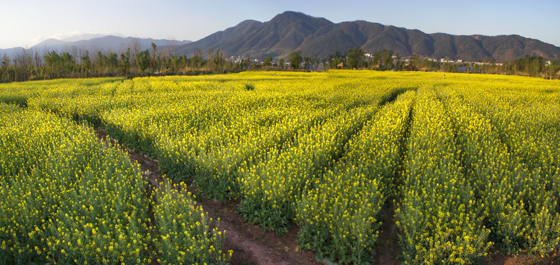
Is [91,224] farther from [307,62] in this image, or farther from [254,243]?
[307,62]

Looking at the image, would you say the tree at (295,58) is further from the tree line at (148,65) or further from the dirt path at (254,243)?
the dirt path at (254,243)

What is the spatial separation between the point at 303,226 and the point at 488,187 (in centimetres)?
332

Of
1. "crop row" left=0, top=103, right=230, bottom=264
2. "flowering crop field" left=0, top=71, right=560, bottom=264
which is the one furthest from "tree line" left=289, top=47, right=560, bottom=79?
"crop row" left=0, top=103, right=230, bottom=264

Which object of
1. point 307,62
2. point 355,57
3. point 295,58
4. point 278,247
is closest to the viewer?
point 278,247

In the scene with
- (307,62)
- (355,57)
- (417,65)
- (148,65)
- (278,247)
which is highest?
(355,57)

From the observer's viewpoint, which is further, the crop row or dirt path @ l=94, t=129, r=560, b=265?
dirt path @ l=94, t=129, r=560, b=265

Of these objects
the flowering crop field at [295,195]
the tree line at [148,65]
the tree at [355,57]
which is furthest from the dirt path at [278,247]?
the tree at [355,57]

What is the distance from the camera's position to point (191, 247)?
10.1 feet

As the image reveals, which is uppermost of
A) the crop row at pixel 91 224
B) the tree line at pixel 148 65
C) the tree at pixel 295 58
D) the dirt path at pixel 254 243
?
the tree at pixel 295 58

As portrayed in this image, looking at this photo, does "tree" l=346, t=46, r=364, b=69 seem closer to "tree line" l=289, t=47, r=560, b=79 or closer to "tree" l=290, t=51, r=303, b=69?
"tree line" l=289, t=47, r=560, b=79

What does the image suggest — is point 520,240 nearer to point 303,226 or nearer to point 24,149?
point 303,226

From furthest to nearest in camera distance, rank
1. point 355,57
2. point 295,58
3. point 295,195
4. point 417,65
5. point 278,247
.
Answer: point 355,57
point 417,65
point 295,58
point 295,195
point 278,247

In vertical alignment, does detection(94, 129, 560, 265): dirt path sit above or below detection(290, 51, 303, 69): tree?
below

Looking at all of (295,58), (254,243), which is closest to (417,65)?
(295,58)
